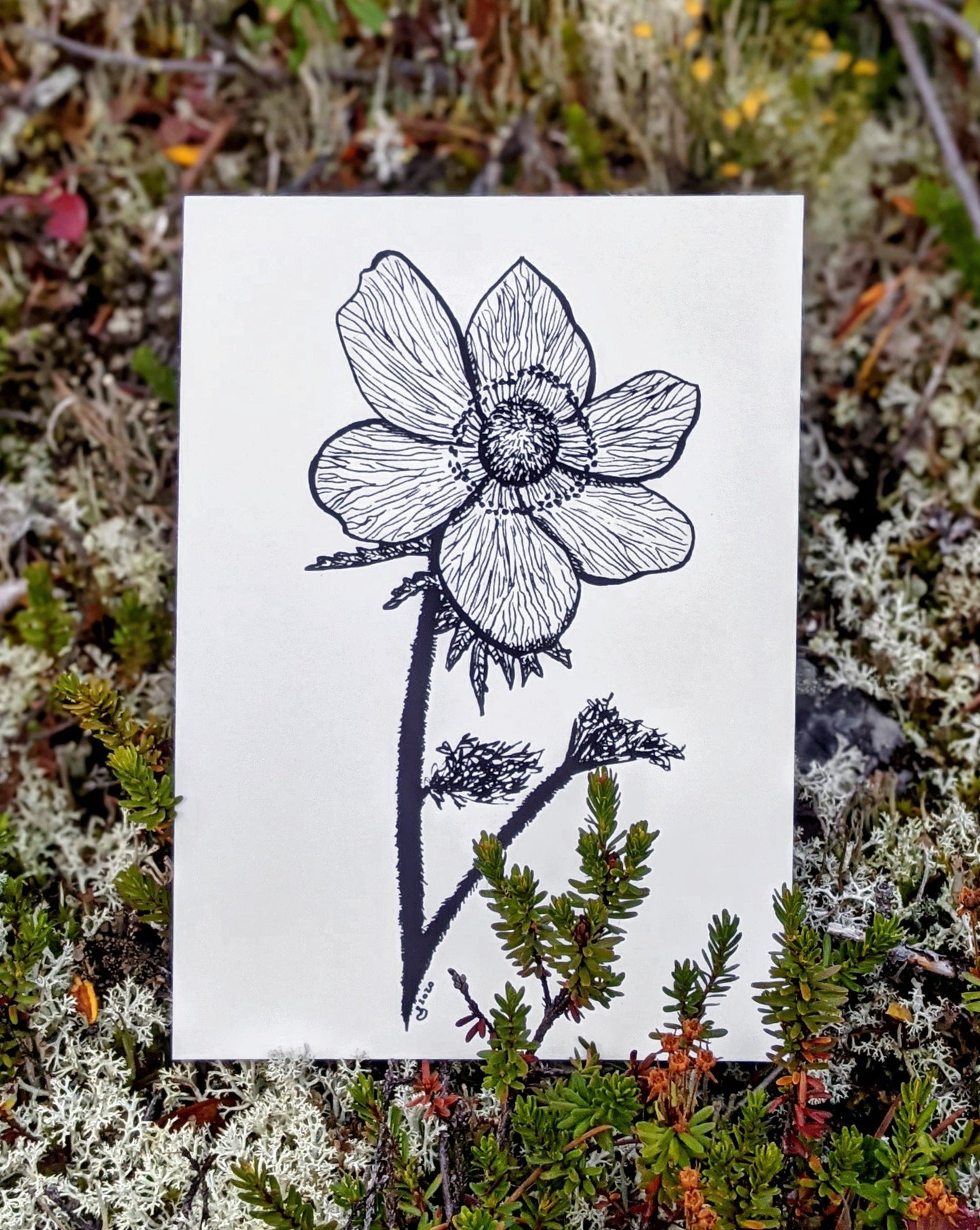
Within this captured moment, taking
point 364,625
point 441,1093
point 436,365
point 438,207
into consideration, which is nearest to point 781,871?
→ point 441,1093

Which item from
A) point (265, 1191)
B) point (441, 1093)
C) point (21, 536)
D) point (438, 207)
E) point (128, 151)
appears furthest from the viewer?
point (128, 151)

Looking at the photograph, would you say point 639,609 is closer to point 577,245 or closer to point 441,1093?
point 577,245

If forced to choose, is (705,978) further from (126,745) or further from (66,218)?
(66,218)

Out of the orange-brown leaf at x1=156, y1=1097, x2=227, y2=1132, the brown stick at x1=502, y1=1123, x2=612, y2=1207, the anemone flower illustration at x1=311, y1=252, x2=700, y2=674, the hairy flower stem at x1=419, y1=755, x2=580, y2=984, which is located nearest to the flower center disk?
the anemone flower illustration at x1=311, y1=252, x2=700, y2=674

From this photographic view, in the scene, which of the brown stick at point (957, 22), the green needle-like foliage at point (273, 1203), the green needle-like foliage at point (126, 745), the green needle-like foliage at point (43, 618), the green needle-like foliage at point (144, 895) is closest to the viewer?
the green needle-like foliage at point (273, 1203)

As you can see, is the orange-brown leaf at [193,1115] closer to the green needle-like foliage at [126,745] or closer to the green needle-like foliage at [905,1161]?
the green needle-like foliage at [126,745]

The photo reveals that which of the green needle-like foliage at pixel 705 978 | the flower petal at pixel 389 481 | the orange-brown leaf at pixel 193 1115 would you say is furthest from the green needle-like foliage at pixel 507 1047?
the flower petal at pixel 389 481
